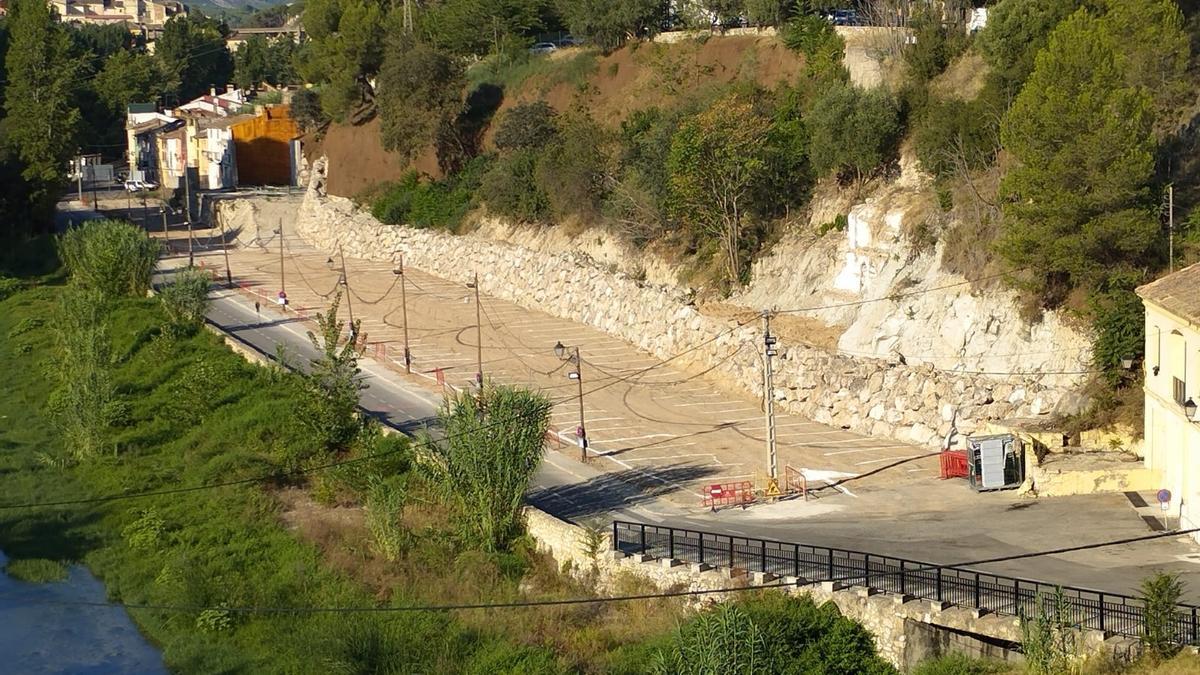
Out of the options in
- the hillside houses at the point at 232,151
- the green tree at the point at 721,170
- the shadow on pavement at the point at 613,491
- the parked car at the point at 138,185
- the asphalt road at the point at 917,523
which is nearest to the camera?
the asphalt road at the point at 917,523

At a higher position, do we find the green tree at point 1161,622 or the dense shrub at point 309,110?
the dense shrub at point 309,110

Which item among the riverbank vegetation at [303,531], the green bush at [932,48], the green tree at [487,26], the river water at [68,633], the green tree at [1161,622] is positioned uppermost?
the green tree at [487,26]

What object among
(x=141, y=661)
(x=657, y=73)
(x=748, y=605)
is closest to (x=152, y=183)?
(x=657, y=73)

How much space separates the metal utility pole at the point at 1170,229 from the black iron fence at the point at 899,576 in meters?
13.0

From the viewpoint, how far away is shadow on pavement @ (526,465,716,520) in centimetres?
3456

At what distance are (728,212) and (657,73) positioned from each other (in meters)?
18.5

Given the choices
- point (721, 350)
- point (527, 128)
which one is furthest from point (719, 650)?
point (527, 128)

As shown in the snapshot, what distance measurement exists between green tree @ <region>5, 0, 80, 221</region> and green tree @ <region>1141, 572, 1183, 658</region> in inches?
2499

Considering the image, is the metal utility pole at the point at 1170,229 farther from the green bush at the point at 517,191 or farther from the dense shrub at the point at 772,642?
the green bush at the point at 517,191

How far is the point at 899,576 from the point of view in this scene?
1049 inches

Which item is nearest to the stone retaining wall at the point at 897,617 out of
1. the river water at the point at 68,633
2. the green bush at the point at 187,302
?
the river water at the point at 68,633

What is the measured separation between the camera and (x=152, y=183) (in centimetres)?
10125

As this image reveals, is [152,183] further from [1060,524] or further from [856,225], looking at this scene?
[1060,524]

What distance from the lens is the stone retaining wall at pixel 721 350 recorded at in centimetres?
3809
